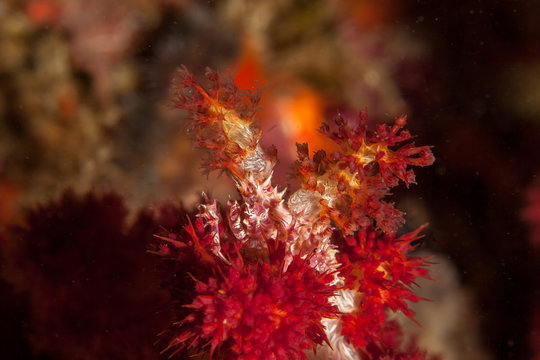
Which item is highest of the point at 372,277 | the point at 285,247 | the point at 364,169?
the point at 364,169

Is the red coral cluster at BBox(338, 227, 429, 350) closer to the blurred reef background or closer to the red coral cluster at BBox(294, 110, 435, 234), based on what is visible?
the red coral cluster at BBox(294, 110, 435, 234)

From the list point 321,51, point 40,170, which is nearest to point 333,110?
point 321,51

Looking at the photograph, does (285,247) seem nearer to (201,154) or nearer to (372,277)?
(372,277)

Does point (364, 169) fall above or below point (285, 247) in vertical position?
above

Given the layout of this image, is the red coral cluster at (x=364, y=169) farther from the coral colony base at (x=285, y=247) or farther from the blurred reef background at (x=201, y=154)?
the blurred reef background at (x=201, y=154)

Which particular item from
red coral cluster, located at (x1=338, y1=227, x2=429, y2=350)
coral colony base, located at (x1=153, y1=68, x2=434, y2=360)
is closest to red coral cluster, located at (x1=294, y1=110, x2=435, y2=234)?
coral colony base, located at (x1=153, y1=68, x2=434, y2=360)

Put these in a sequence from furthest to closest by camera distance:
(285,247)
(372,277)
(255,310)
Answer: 1. (372,277)
2. (285,247)
3. (255,310)

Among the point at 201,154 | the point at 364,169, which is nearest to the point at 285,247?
the point at 364,169
